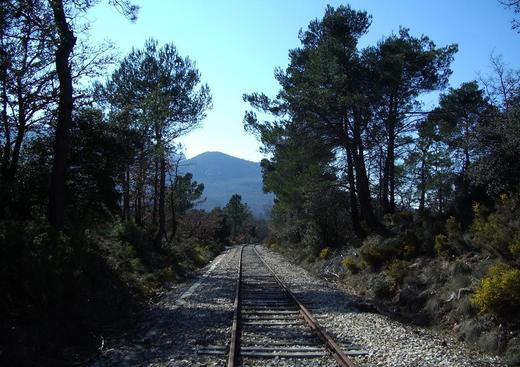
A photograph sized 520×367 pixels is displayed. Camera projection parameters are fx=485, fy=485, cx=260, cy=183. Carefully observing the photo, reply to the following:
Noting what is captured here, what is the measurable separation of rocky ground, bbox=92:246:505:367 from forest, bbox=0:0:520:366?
643 millimetres

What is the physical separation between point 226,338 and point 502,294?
4944 millimetres

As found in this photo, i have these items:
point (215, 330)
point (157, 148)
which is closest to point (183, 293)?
point (215, 330)

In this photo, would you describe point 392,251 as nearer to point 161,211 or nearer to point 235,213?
point 161,211

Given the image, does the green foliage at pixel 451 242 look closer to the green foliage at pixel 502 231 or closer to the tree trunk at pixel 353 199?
the green foliage at pixel 502 231

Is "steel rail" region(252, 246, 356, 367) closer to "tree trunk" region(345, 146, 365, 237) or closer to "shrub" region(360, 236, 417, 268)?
"shrub" region(360, 236, 417, 268)

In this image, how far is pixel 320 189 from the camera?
88.7ft

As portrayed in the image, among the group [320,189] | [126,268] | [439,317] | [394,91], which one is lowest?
[439,317]

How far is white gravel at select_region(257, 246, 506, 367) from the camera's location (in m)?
7.33

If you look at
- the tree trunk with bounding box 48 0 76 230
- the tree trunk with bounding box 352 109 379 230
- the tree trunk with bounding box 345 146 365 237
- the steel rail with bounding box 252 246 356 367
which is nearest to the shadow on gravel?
the steel rail with bounding box 252 246 356 367

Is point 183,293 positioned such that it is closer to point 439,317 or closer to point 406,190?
point 439,317

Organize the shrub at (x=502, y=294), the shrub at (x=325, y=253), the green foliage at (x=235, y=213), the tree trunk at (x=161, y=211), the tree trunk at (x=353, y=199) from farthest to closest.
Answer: the green foliage at (x=235, y=213) < the tree trunk at (x=161, y=211) < the shrub at (x=325, y=253) < the tree trunk at (x=353, y=199) < the shrub at (x=502, y=294)

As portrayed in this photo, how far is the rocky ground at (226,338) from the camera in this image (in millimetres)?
7371

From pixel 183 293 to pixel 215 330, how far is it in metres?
6.36

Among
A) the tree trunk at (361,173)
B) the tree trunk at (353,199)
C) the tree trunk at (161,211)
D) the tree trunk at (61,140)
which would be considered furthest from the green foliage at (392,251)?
the tree trunk at (161,211)
